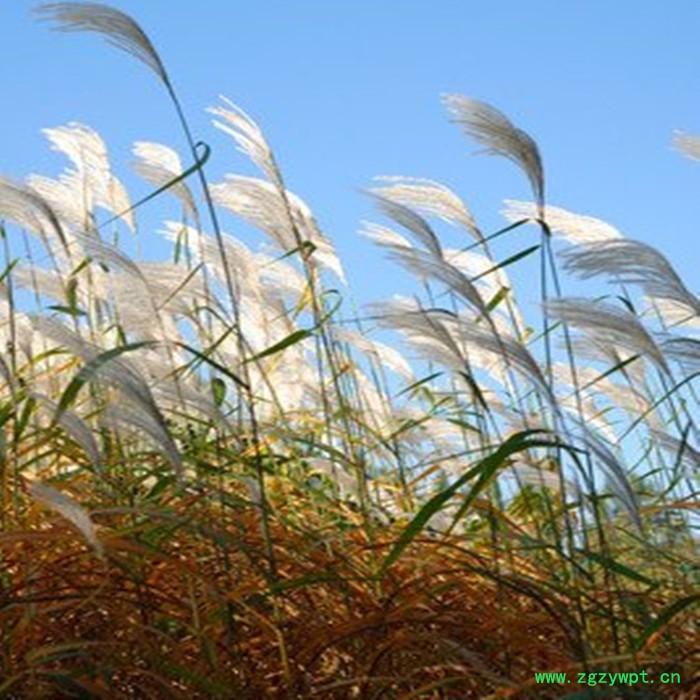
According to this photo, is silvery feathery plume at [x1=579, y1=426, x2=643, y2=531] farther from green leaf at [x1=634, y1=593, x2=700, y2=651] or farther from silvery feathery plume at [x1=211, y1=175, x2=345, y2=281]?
silvery feathery plume at [x1=211, y1=175, x2=345, y2=281]

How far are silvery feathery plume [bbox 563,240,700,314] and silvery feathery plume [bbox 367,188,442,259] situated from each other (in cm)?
45

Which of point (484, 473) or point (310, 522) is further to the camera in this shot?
point (310, 522)

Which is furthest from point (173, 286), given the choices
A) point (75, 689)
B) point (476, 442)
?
point (476, 442)

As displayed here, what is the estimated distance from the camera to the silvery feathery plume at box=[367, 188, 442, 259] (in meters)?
2.68

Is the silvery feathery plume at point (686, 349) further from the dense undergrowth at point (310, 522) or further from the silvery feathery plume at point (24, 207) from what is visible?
the silvery feathery plume at point (24, 207)

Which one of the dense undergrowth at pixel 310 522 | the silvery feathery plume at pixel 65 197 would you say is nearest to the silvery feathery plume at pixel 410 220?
the dense undergrowth at pixel 310 522

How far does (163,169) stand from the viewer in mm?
3160

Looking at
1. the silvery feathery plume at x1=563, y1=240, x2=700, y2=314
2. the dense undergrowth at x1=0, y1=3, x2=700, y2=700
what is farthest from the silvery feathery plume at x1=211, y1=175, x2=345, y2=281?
the silvery feathery plume at x1=563, y1=240, x2=700, y2=314

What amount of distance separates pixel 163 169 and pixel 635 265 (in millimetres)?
1251

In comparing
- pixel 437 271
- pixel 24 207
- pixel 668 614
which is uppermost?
pixel 24 207

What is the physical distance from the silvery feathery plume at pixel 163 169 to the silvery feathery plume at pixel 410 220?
0.47 metres

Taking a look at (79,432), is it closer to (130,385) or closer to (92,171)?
(130,385)

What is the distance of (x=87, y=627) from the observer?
97.1 inches

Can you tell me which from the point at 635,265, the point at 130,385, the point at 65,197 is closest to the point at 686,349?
the point at 635,265
